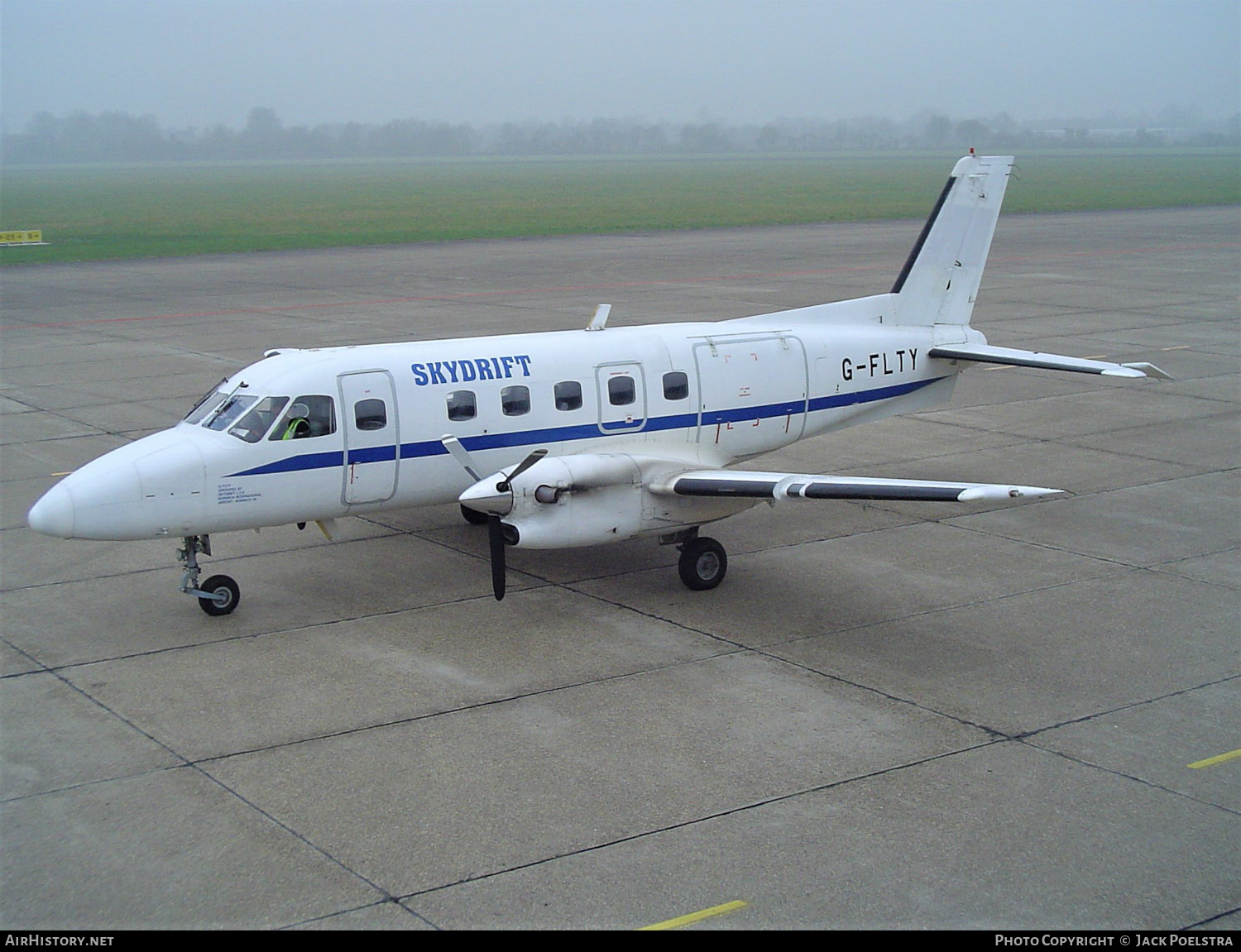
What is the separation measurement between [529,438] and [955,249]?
7.39 meters

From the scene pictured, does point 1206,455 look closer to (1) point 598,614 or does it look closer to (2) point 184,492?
(1) point 598,614

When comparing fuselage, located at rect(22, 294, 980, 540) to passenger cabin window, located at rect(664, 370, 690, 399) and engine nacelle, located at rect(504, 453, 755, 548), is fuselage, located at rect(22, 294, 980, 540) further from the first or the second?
→ engine nacelle, located at rect(504, 453, 755, 548)

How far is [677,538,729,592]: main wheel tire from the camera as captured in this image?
14445 mm

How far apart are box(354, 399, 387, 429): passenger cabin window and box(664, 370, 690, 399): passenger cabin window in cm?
355

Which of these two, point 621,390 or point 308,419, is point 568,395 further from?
point 308,419

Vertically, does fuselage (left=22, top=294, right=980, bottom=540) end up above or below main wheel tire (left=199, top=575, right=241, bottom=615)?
above

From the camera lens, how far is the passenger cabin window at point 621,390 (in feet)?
49.7

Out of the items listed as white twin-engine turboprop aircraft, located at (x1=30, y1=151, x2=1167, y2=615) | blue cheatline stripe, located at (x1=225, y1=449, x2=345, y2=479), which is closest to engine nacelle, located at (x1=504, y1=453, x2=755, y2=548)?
white twin-engine turboprop aircraft, located at (x1=30, y1=151, x2=1167, y2=615)

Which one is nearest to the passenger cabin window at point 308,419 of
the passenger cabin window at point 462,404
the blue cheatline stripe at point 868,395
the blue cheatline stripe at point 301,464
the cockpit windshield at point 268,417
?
the cockpit windshield at point 268,417

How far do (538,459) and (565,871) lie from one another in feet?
18.0

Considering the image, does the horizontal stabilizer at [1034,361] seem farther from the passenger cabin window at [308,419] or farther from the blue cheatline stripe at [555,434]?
the passenger cabin window at [308,419]

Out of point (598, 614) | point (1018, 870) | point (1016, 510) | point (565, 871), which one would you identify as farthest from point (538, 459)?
point (1016, 510)

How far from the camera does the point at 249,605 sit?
1408 centimetres

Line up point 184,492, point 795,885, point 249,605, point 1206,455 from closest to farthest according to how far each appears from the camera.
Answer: point 795,885 → point 184,492 → point 249,605 → point 1206,455
